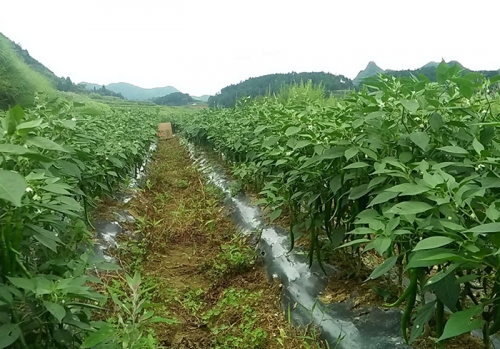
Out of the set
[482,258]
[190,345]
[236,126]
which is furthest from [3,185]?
[236,126]

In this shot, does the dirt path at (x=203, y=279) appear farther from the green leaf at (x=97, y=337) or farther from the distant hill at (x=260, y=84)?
the distant hill at (x=260, y=84)

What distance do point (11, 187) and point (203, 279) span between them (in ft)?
8.45

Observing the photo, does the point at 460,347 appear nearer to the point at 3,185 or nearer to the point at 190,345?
the point at 190,345

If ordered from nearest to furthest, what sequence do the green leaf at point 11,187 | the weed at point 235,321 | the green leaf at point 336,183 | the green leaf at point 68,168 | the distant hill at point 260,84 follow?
1. the green leaf at point 11,187
2. the green leaf at point 68,168
3. the green leaf at point 336,183
4. the weed at point 235,321
5. the distant hill at point 260,84

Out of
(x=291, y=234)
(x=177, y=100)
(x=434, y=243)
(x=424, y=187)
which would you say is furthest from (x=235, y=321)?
(x=177, y=100)

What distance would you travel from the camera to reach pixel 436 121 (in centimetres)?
164

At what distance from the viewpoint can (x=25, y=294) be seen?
120 centimetres

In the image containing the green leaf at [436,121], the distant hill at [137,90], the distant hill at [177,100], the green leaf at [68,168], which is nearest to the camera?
the green leaf at [436,121]

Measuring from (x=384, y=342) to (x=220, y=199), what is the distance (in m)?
3.55

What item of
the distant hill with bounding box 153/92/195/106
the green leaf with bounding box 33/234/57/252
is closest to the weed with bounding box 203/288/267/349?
the green leaf with bounding box 33/234/57/252

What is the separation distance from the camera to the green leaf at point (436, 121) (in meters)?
1.63

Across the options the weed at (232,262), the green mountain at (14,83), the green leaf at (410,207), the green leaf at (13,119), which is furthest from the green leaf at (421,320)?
the green mountain at (14,83)

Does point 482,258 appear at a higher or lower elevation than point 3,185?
lower

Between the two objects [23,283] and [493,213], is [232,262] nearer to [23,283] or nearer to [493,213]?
[23,283]
